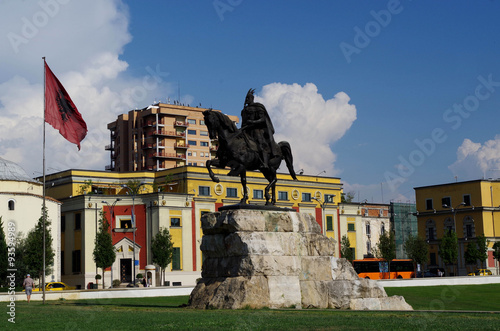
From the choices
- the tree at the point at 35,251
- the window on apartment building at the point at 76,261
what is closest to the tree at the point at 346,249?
the window on apartment building at the point at 76,261

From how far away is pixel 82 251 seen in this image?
3228 inches

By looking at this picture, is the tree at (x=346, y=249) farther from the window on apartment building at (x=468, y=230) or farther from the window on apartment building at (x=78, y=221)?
the window on apartment building at (x=78, y=221)

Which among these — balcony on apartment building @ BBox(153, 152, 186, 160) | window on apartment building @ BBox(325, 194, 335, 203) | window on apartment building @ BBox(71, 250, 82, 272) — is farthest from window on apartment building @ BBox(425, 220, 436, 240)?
window on apartment building @ BBox(71, 250, 82, 272)

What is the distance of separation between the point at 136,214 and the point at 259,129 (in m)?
59.2

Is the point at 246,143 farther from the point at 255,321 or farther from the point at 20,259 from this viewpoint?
the point at 20,259

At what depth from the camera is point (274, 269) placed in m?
24.2

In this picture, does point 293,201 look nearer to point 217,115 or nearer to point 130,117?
point 130,117

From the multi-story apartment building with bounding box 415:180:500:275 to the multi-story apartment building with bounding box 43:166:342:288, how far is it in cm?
3716

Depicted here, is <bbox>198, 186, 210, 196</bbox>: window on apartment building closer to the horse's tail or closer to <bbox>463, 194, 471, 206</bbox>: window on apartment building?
<bbox>463, 194, 471, 206</bbox>: window on apartment building

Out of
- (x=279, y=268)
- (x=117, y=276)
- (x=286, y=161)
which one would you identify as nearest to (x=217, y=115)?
(x=286, y=161)

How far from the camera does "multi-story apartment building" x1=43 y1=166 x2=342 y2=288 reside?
81812mm

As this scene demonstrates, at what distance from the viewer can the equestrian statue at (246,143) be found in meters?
26.1

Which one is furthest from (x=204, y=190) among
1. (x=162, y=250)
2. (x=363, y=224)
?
(x=363, y=224)

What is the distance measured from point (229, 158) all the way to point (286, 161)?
3365mm
